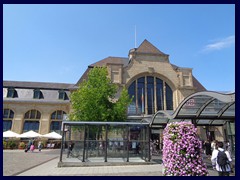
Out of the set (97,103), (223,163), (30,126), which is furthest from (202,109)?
(30,126)

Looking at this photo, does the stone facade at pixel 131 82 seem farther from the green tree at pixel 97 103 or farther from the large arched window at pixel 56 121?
the green tree at pixel 97 103

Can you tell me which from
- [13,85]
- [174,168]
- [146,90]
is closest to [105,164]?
[174,168]

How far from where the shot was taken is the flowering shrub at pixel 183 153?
18.0ft

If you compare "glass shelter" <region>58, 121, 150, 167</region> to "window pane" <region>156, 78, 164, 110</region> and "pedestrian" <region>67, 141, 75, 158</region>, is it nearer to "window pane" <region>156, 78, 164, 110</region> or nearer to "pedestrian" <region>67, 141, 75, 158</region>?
"pedestrian" <region>67, 141, 75, 158</region>

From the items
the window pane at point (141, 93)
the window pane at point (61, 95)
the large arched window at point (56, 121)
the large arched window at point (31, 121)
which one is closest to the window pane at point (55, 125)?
the large arched window at point (56, 121)

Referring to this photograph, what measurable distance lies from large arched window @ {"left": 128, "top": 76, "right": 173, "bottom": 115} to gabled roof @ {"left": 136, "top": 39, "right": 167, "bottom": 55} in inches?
203

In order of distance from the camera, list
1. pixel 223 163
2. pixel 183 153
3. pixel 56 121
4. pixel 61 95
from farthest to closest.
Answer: pixel 61 95
pixel 56 121
pixel 223 163
pixel 183 153

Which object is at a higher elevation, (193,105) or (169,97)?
(169,97)

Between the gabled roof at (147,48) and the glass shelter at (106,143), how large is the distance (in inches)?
958

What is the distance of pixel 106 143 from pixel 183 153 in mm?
7572

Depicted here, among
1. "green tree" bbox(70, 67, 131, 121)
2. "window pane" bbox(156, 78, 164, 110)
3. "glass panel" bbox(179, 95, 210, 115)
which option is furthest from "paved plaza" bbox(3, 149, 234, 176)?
"window pane" bbox(156, 78, 164, 110)

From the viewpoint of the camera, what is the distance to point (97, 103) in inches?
817

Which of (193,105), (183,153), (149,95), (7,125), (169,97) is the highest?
(149,95)

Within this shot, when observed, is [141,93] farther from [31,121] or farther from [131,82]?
[31,121]
